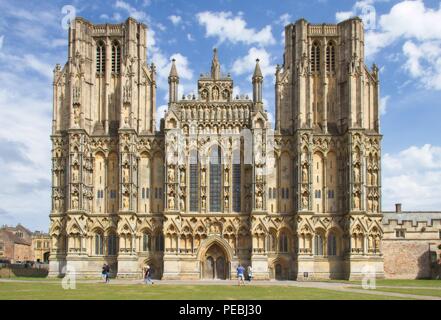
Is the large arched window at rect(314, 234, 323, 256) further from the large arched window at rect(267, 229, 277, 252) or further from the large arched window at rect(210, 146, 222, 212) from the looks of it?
the large arched window at rect(210, 146, 222, 212)

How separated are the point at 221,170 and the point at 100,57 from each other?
2065cm

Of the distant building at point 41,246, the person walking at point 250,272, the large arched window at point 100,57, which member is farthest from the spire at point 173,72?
the distant building at point 41,246

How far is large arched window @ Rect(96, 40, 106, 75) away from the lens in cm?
8075

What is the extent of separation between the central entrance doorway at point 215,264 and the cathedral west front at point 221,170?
0.14 meters

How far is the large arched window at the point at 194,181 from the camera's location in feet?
252

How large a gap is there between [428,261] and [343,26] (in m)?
30.0

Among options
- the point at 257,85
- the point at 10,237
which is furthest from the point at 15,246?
the point at 257,85

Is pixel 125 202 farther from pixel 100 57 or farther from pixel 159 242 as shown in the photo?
pixel 100 57

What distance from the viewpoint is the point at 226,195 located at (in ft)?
251

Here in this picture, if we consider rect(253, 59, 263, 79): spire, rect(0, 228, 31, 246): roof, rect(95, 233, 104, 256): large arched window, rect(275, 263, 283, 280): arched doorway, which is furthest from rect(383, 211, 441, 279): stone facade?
rect(0, 228, 31, 246): roof

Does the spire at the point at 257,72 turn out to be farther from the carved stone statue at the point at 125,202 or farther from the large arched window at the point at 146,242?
the large arched window at the point at 146,242

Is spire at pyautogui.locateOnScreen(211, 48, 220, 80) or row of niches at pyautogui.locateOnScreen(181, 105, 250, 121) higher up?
spire at pyautogui.locateOnScreen(211, 48, 220, 80)

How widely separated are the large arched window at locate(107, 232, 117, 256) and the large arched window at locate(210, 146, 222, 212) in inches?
463
